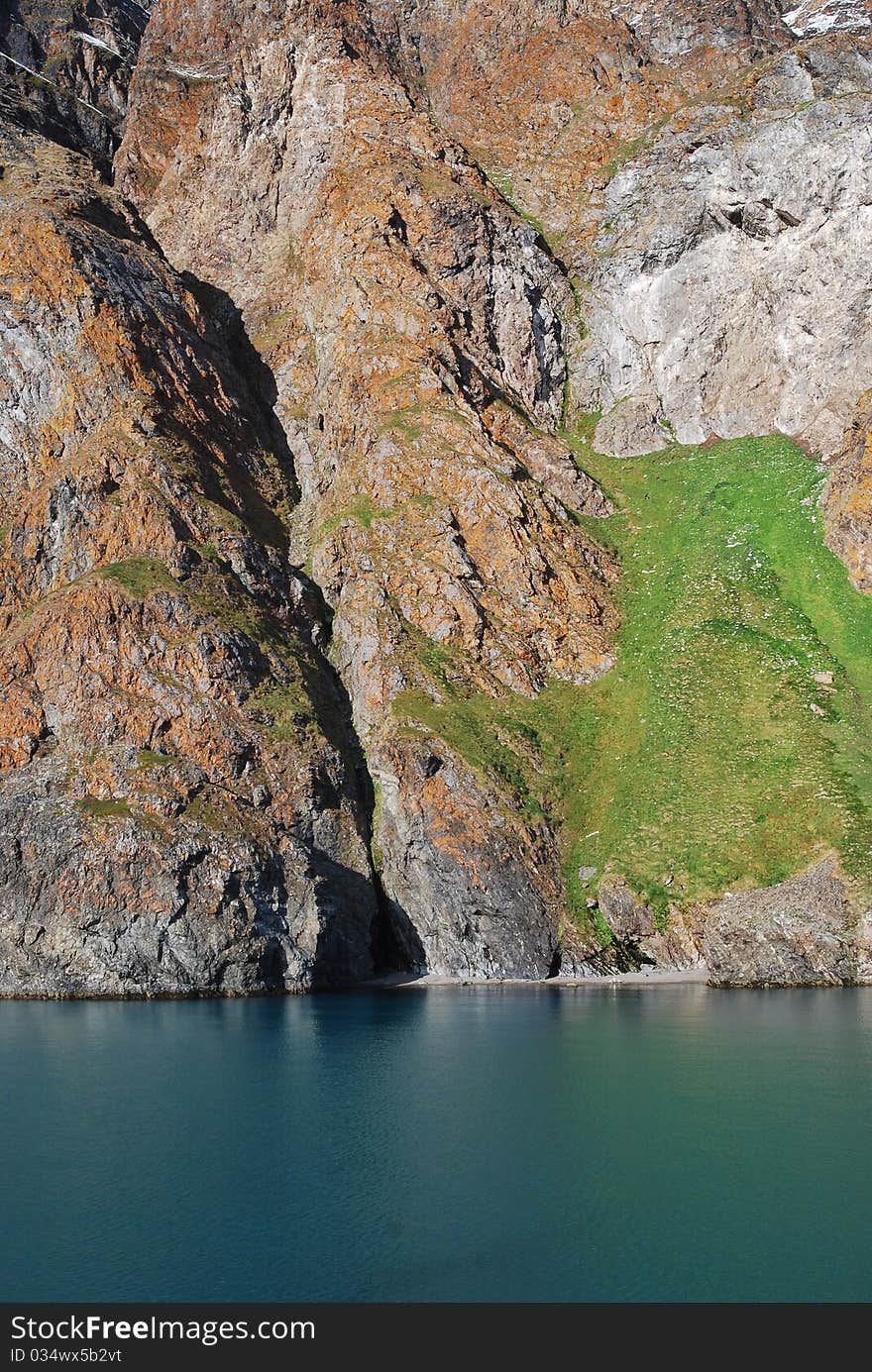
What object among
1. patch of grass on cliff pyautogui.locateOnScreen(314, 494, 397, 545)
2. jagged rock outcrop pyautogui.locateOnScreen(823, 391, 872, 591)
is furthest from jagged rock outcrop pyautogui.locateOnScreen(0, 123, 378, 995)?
jagged rock outcrop pyautogui.locateOnScreen(823, 391, 872, 591)

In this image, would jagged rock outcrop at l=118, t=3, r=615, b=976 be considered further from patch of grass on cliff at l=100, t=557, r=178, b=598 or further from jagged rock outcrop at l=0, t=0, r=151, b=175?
patch of grass on cliff at l=100, t=557, r=178, b=598

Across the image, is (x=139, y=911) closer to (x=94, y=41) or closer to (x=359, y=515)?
(x=359, y=515)

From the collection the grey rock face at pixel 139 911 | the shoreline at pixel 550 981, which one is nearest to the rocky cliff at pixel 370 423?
the grey rock face at pixel 139 911

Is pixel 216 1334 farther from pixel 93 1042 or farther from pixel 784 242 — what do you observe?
pixel 784 242

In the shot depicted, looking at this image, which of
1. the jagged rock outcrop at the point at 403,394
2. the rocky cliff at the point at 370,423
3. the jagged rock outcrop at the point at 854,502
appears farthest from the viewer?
the jagged rock outcrop at the point at 854,502

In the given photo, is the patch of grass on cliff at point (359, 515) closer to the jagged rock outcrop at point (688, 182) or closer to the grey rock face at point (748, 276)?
the grey rock face at point (748, 276)

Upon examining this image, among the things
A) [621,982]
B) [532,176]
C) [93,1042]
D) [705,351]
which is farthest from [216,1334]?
[532,176]
